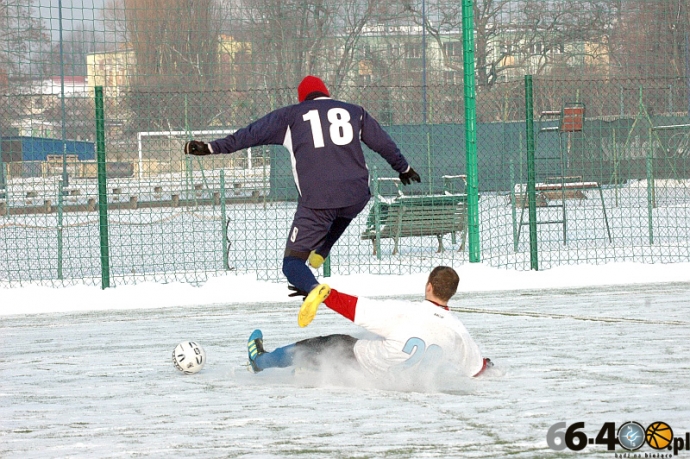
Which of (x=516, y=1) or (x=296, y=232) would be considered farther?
(x=516, y=1)

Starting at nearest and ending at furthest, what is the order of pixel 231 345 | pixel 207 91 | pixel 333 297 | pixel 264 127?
1. pixel 333 297
2. pixel 264 127
3. pixel 231 345
4. pixel 207 91

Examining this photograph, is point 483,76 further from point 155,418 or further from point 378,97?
point 155,418

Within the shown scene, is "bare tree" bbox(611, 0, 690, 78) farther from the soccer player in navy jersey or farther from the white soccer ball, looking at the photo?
the white soccer ball

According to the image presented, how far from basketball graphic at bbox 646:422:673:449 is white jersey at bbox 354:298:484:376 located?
1.50 meters

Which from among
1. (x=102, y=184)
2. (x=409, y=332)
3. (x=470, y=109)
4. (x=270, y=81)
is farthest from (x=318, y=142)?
(x=270, y=81)

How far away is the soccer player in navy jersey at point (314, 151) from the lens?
273 inches

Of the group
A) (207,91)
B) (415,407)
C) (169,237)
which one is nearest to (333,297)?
(415,407)

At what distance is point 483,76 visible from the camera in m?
15.9

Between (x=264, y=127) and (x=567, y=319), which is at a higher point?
(x=264, y=127)

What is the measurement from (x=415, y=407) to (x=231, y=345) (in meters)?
2.99

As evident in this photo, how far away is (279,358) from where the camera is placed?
6383 millimetres

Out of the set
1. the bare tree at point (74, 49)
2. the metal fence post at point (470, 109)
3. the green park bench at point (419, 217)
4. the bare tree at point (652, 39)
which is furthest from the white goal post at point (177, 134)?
the bare tree at point (652, 39)

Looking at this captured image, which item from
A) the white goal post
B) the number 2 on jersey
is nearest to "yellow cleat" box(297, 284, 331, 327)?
the number 2 on jersey

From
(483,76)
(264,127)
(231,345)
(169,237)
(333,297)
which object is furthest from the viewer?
(169,237)
